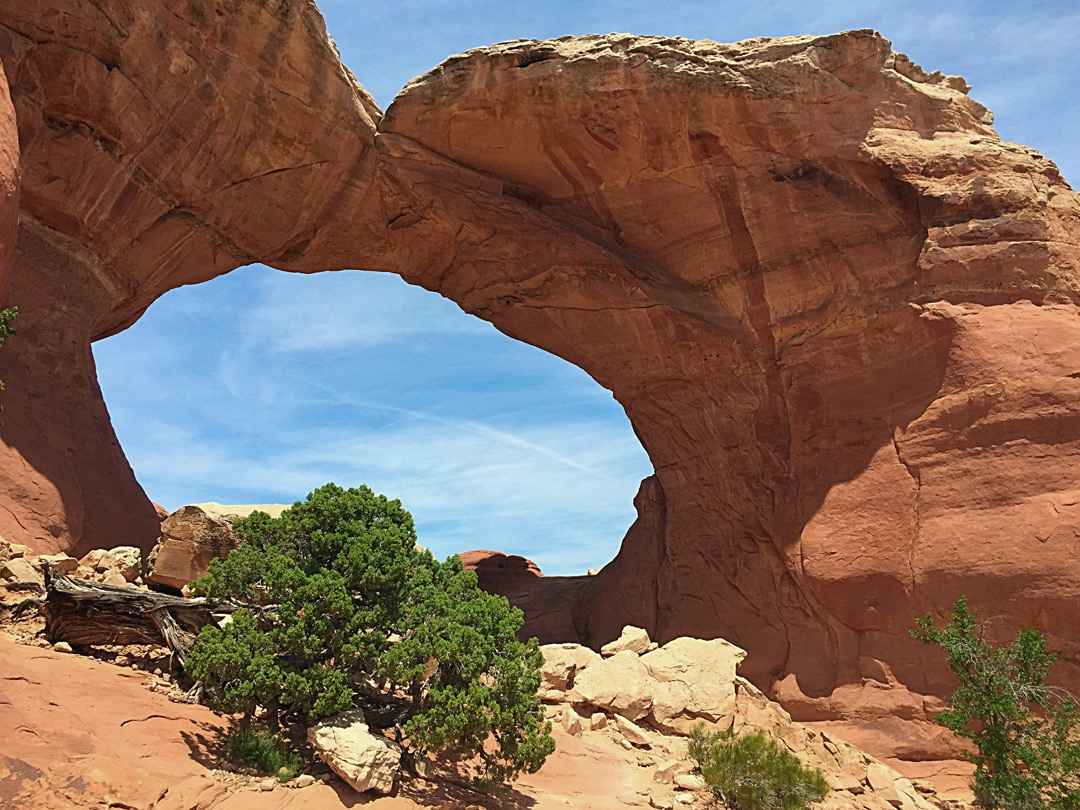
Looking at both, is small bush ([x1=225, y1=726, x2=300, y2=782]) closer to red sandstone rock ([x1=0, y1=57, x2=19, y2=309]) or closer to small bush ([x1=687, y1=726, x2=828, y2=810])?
red sandstone rock ([x1=0, y1=57, x2=19, y2=309])

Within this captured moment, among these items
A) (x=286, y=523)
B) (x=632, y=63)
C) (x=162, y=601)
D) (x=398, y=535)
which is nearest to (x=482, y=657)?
(x=398, y=535)

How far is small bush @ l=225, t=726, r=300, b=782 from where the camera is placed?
10055 millimetres

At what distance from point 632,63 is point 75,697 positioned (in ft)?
49.2

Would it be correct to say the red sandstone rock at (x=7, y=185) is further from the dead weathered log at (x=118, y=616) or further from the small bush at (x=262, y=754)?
the small bush at (x=262, y=754)

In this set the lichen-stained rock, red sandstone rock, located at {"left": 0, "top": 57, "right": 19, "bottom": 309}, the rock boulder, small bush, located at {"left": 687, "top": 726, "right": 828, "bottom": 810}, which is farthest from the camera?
the lichen-stained rock

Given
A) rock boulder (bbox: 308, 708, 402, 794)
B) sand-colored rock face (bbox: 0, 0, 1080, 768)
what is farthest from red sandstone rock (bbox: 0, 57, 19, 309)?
rock boulder (bbox: 308, 708, 402, 794)

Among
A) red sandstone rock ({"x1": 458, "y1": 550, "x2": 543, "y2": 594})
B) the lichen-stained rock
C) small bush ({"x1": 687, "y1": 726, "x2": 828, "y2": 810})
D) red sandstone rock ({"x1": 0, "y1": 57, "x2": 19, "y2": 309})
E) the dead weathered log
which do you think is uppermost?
red sandstone rock ({"x1": 0, "y1": 57, "x2": 19, "y2": 309})

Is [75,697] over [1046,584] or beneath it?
beneath

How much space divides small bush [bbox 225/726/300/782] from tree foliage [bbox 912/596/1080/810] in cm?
1009

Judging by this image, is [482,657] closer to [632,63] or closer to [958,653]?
[958,653]

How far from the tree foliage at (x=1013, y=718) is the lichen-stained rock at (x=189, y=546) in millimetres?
11719

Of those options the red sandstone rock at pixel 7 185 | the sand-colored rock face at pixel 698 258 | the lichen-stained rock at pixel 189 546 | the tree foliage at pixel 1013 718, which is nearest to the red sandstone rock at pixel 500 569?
the sand-colored rock face at pixel 698 258

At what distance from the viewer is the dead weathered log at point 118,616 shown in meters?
11.7

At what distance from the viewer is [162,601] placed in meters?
12.0
